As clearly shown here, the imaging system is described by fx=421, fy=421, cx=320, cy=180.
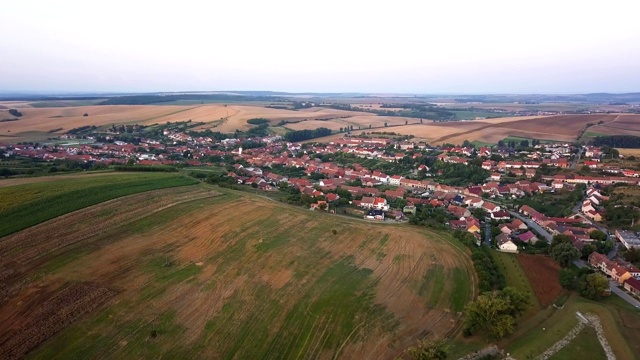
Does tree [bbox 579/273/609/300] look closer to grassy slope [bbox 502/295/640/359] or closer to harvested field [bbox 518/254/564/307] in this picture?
grassy slope [bbox 502/295/640/359]

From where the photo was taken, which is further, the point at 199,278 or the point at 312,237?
the point at 312,237

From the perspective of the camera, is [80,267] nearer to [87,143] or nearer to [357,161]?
[357,161]

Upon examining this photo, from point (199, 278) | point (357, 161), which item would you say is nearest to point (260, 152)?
point (357, 161)

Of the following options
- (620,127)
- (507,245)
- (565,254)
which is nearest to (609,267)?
(565,254)

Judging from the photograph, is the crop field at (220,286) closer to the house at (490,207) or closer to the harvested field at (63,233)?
the harvested field at (63,233)

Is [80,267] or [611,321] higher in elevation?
[80,267]

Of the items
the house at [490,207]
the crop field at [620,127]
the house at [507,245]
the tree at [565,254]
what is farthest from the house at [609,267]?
the crop field at [620,127]
